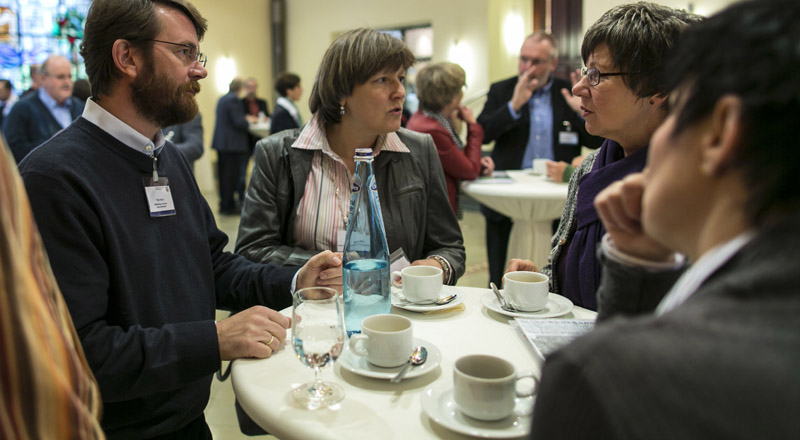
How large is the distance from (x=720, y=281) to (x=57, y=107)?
5149 mm

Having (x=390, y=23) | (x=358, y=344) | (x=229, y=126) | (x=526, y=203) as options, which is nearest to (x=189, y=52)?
(x=358, y=344)

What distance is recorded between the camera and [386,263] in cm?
134

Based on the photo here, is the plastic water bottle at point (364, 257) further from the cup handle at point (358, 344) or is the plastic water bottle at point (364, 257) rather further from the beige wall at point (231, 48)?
the beige wall at point (231, 48)

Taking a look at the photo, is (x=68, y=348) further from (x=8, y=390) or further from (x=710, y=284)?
(x=710, y=284)

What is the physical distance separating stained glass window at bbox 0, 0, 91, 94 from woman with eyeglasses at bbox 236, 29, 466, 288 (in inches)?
360

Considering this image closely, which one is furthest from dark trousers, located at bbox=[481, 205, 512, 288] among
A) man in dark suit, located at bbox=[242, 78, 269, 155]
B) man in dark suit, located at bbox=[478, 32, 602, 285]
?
man in dark suit, located at bbox=[242, 78, 269, 155]

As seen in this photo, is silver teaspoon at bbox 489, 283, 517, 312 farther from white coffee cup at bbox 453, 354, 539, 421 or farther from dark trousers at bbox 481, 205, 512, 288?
dark trousers at bbox 481, 205, 512, 288

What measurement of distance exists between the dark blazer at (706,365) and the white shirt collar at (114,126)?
120cm

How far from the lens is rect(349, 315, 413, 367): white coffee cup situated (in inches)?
39.9

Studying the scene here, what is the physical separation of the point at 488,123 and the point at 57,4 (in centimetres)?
916

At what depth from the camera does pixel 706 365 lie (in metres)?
0.47

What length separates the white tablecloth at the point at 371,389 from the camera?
0.87 metres

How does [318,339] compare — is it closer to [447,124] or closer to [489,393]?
[489,393]

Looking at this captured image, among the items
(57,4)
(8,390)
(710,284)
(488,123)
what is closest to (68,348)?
(8,390)
